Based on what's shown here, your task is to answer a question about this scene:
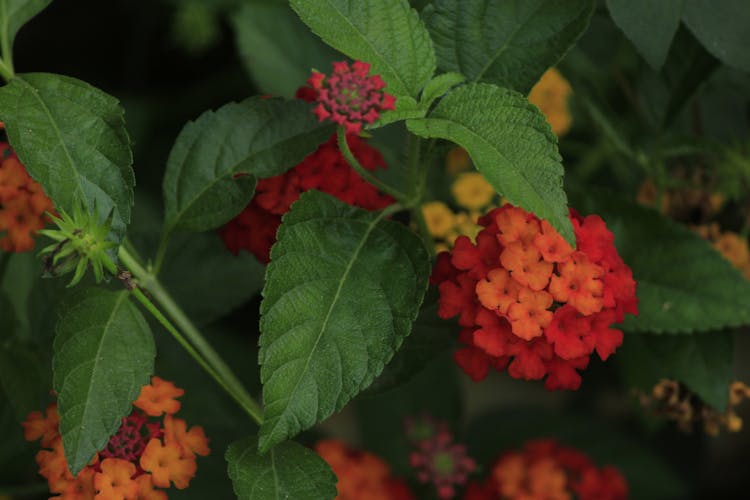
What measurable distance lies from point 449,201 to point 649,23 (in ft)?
1.80

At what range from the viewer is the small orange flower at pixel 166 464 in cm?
119

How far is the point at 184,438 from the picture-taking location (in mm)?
1254

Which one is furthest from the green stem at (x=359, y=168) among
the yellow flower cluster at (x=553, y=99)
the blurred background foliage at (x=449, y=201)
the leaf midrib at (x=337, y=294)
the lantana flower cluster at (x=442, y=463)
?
the yellow flower cluster at (x=553, y=99)

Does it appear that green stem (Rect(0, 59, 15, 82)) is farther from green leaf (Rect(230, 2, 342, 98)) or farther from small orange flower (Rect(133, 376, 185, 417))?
green leaf (Rect(230, 2, 342, 98))

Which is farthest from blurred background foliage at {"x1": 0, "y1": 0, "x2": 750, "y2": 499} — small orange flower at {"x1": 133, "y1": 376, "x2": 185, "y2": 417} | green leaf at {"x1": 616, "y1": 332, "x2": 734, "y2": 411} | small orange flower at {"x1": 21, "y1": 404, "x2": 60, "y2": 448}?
small orange flower at {"x1": 133, "y1": 376, "x2": 185, "y2": 417}

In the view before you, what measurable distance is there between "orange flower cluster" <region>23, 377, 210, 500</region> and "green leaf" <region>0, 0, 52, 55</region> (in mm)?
466

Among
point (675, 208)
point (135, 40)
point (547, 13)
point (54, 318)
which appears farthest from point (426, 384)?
point (135, 40)

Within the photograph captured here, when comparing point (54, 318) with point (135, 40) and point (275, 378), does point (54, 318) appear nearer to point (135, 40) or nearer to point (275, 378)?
point (275, 378)

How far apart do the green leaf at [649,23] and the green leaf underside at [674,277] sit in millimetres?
282

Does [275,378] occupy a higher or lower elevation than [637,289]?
higher

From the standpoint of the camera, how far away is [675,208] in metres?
1.71

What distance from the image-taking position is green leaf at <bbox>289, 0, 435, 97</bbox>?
1.18m

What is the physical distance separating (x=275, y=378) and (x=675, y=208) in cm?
89

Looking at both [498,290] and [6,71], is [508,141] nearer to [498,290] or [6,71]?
[498,290]
